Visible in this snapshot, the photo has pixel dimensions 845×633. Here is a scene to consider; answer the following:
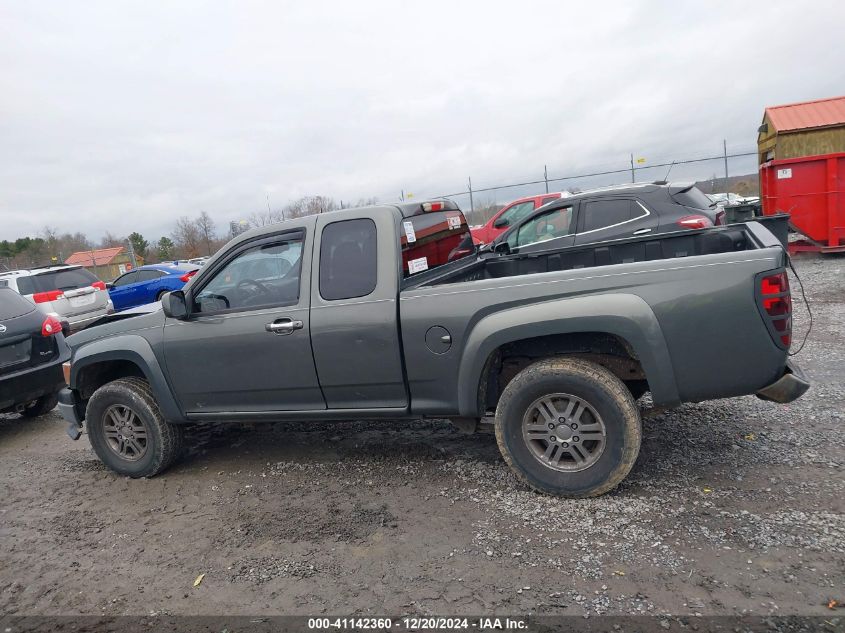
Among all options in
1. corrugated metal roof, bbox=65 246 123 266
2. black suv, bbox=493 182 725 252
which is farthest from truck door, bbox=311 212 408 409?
corrugated metal roof, bbox=65 246 123 266

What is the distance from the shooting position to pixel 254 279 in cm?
425

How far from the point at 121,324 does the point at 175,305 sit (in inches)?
27.3

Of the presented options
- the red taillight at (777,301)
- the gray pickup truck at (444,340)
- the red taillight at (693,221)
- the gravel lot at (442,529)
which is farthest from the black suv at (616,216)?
the red taillight at (777,301)

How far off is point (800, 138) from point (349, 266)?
1316 cm

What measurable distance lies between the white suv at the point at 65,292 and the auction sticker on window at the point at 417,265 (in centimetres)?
880

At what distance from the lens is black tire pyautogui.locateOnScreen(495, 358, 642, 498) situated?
326 centimetres

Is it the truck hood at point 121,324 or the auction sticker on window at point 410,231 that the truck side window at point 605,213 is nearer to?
the auction sticker on window at point 410,231

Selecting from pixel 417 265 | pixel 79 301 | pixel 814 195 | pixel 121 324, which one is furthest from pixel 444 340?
pixel 814 195

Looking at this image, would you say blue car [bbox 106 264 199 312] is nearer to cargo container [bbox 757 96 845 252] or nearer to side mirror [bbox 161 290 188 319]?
side mirror [bbox 161 290 188 319]

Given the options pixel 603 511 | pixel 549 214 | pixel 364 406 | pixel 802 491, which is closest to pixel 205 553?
pixel 364 406

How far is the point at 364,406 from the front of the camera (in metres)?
3.87

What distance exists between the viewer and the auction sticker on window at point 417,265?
3902 millimetres

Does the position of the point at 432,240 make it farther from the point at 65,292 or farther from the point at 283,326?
the point at 65,292

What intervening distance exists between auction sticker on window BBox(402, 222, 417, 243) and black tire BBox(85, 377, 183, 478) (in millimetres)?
2388
